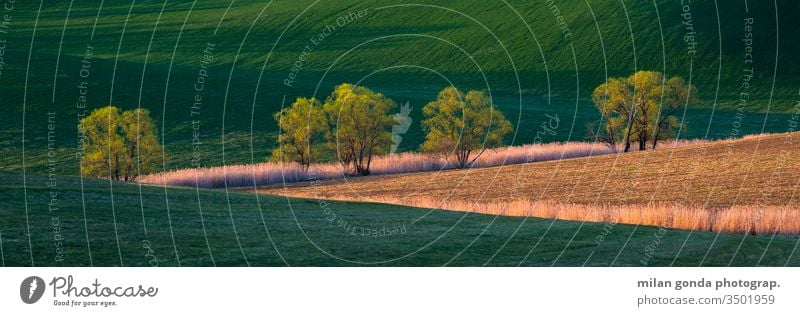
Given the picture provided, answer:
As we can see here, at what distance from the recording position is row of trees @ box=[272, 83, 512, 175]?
67500 mm

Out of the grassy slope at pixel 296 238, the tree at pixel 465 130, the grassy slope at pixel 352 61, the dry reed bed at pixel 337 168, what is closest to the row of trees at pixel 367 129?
the tree at pixel 465 130

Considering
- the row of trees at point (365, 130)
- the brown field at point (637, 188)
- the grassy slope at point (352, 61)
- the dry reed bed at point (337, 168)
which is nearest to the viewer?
the brown field at point (637, 188)

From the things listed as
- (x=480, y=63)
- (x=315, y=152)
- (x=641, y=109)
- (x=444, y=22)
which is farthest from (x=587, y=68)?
(x=315, y=152)

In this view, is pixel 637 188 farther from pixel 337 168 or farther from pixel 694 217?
pixel 337 168

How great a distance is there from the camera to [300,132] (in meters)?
69.9

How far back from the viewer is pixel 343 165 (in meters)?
66.8

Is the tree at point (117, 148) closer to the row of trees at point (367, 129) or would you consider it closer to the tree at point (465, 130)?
→ the row of trees at point (367, 129)

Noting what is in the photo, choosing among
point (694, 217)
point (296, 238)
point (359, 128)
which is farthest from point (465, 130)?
point (296, 238)

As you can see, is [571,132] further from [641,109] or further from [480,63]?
[480,63]

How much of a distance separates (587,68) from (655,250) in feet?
370

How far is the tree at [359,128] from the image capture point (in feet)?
220

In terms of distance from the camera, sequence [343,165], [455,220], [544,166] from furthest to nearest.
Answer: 1. [343,165]
2. [544,166]
3. [455,220]

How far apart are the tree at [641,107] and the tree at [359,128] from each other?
1481 cm
